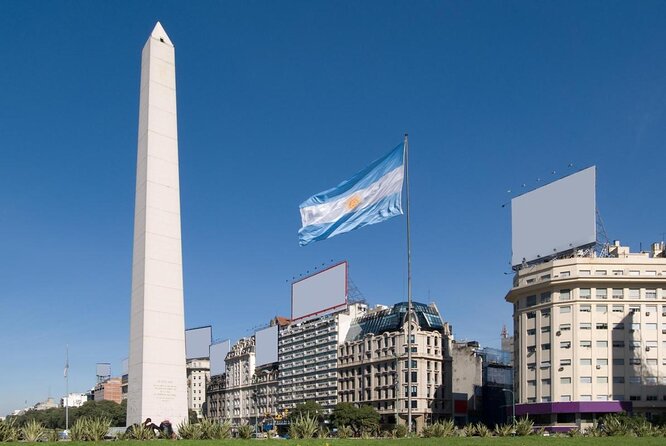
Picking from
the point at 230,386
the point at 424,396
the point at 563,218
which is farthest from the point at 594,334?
the point at 230,386

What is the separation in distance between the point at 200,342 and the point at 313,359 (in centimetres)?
5658

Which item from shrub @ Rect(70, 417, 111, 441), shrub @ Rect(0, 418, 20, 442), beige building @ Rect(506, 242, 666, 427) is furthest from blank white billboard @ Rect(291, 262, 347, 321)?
shrub @ Rect(0, 418, 20, 442)

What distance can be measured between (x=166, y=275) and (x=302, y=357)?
103 meters

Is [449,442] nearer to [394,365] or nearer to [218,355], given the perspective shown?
[394,365]

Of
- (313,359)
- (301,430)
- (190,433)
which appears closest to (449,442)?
(301,430)

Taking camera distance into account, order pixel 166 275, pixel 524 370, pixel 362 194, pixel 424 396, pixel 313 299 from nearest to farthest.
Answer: pixel 362 194
pixel 166 275
pixel 524 370
pixel 424 396
pixel 313 299

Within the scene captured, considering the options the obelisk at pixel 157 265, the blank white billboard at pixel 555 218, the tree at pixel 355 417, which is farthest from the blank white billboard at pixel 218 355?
the obelisk at pixel 157 265

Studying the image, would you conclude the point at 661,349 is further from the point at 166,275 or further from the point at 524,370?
the point at 166,275

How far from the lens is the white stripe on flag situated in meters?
32.5

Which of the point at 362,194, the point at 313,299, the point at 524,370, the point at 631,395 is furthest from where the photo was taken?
the point at 313,299

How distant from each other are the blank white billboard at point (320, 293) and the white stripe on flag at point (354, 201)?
284ft

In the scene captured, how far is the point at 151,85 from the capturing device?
38.5m

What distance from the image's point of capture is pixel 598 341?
8438cm

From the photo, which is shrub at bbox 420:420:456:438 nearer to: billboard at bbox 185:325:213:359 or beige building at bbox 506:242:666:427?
beige building at bbox 506:242:666:427
